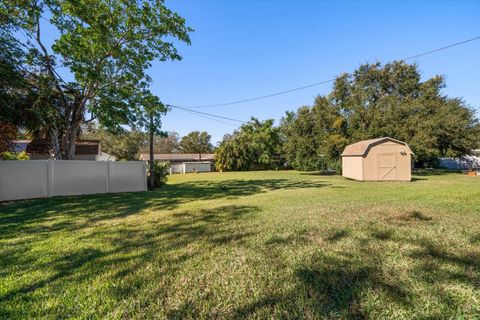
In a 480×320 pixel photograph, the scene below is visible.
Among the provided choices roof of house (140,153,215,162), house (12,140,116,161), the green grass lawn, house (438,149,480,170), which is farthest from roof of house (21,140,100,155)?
house (438,149,480,170)

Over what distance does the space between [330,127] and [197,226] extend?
75.5 feet

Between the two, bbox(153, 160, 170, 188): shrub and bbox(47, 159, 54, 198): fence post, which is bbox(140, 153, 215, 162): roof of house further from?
bbox(47, 159, 54, 198): fence post

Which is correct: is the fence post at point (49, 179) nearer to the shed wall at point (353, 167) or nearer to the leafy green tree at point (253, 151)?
the shed wall at point (353, 167)

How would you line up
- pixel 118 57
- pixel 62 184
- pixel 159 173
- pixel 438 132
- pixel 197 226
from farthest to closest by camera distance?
1. pixel 438 132
2. pixel 159 173
3. pixel 118 57
4. pixel 62 184
5. pixel 197 226

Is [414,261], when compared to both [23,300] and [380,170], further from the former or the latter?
[380,170]

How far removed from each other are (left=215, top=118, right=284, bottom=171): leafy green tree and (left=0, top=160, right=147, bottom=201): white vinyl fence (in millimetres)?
25925

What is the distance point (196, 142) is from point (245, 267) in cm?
5712

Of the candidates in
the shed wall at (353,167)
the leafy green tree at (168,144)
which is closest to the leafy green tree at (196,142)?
the leafy green tree at (168,144)

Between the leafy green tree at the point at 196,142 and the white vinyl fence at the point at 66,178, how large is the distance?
156ft

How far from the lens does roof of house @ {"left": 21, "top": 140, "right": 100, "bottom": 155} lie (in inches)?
810

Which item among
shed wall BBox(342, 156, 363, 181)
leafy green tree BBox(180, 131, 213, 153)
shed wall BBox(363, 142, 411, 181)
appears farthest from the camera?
leafy green tree BBox(180, 131, 213, 153)

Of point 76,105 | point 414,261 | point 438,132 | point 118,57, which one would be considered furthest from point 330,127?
point 414,261

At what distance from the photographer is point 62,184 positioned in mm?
9742

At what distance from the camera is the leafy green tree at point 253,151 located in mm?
37656
